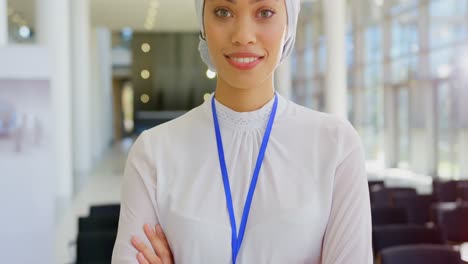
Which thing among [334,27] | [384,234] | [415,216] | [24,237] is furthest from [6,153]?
[334,27]

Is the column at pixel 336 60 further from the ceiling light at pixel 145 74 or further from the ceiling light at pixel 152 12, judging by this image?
the ceiling light at pixel 145 74

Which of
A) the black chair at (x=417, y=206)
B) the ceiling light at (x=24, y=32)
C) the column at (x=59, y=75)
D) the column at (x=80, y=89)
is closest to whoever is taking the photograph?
the black chair at (x=417, y=206)

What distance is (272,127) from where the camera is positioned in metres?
1.36

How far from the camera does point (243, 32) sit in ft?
4.18

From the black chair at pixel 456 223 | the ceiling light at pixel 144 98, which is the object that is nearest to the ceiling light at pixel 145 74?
the ceiling light at pixel 144 98

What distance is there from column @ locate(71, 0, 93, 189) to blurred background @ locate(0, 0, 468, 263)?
43 millimetres

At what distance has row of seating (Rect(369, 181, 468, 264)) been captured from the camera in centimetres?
446

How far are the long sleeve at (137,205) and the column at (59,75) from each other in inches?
413

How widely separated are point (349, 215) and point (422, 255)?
Result: 3463mm

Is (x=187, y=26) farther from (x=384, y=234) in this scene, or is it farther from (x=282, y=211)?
(x=282, y=211)

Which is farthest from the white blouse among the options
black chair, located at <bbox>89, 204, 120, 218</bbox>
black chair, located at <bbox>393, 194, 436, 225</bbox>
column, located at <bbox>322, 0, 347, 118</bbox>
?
column, located at <bbox>322, 0, 347, 118</bbox>

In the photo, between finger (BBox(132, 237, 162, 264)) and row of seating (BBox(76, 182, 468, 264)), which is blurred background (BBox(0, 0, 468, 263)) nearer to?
row of seating (BBox(76, 182, 468, 264))

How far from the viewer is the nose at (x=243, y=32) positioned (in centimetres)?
128

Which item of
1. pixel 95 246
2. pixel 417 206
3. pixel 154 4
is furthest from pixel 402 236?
pixel 154 4
